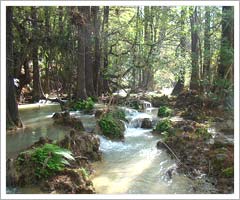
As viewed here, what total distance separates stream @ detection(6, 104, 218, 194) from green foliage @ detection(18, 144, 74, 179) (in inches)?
12.2

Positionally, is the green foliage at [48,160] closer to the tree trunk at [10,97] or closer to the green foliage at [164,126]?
the tree trunk at [10,97]

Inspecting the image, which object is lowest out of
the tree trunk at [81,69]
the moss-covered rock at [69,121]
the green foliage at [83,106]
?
the moss-covered rock at [69,121]

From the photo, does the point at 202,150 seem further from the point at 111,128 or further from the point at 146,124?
the point at 146,124

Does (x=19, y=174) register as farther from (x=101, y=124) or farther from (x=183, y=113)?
(x=183, y=113)

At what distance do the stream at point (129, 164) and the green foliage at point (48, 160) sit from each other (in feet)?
1.02

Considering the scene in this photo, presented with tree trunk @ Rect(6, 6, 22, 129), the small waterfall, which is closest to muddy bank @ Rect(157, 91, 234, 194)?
the small waterfall

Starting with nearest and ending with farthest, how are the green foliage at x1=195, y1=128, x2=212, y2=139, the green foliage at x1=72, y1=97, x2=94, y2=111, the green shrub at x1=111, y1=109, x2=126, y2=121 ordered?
the green foliage at x1=195, y1=128, x2=212, y2=139, the green shrub at x1=111, y1=109, x2=126, y2=121, the green foliage at x1=72, y1=97, x2=94, y2=111

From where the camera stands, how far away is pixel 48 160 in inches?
224

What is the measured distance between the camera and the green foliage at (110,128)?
9.26 metres

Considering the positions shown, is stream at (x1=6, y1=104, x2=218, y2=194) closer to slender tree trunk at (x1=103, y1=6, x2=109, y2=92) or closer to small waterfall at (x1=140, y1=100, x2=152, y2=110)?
small waterfall at (x1=140, y1=100, x2=152, y2=110)

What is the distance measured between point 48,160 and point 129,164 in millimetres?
1923

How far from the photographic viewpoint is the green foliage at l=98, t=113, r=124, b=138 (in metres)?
9.26

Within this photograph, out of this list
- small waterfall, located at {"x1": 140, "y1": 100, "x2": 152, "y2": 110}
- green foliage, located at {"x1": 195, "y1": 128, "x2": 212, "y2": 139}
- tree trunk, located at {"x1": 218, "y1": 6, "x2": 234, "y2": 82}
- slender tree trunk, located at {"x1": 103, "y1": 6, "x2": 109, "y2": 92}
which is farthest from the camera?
small waterfall, located at {"x1": 140, "y1": 100, "x2": 152, "y2": 110}

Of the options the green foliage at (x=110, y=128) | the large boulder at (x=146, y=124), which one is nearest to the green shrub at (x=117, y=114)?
the large boulder at (x=146, y=124)
